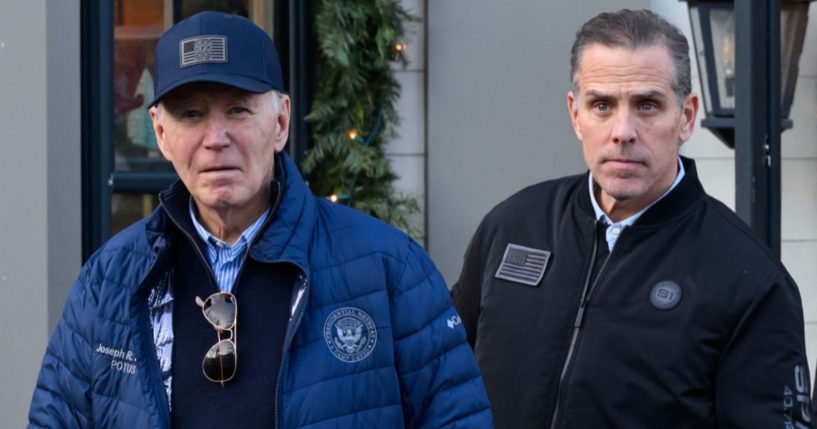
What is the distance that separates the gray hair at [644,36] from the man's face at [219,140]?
2.99ft

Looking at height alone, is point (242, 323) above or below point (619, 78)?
below

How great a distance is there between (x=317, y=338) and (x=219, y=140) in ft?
1.40

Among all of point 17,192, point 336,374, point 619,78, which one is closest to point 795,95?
point 619,78

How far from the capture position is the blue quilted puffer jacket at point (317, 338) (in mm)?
2740

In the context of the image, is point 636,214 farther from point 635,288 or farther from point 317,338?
point 317,338

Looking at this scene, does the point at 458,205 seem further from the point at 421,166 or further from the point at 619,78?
the point at 619,78

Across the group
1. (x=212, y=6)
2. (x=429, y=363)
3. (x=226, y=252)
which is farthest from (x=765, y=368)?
(x=212, y=6)

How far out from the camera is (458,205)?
20.6 ft

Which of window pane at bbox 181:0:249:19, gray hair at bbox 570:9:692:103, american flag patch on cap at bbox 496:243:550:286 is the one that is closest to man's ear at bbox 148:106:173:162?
american flag patch on cap at bbox 496:243:550:286

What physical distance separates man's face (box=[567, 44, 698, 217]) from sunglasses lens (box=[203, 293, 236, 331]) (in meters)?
0.98

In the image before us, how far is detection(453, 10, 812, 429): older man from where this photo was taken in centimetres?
313

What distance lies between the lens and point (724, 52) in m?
5.43

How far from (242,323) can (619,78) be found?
1.08 meters

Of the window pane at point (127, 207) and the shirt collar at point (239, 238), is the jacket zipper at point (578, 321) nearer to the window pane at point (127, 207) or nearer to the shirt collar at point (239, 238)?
the shirt collar at point (239, 238)
